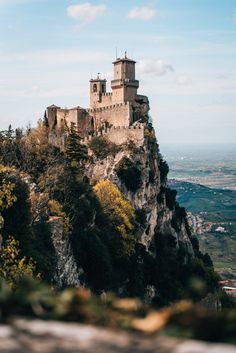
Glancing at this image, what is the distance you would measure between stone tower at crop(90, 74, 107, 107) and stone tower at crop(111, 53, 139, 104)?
2.96 metres

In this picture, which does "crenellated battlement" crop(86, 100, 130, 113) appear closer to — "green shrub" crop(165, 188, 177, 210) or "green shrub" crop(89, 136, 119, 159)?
"green shrub" crop(89, 136, 119, 159)

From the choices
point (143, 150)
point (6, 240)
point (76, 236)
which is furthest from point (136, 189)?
point (6, 240)

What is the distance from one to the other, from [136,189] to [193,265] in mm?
13972

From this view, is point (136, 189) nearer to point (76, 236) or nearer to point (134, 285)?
point (134, 285)

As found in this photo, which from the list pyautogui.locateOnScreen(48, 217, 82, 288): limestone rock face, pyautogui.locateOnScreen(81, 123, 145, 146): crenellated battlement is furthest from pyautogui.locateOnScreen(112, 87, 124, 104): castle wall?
pyautogui.locateOnScreen(48, 217, 82, 288): limestone rock face

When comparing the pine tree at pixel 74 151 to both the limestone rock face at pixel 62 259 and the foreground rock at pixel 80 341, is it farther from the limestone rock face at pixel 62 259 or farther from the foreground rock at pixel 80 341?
the foreground rock at pixel 80 341

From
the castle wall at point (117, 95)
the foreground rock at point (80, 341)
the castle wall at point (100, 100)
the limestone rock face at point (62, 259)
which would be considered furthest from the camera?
the castle wall at point (100, 100)

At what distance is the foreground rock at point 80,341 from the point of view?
5.46m

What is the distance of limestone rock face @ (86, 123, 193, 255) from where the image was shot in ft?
205

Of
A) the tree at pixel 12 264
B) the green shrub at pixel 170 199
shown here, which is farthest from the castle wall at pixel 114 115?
the tree at pixel 12 264

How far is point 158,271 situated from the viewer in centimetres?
6172

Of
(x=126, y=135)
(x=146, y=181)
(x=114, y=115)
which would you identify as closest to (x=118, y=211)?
(x=146, y=181)

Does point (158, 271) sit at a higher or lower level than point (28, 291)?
lower

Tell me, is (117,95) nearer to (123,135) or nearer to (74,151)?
(123,135)
